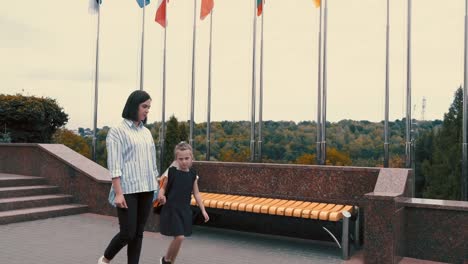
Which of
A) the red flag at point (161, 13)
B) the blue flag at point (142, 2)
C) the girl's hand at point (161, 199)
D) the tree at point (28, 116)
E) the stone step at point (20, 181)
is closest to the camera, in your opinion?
the girl's hand at point (161, 199)

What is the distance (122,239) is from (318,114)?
25.3ft

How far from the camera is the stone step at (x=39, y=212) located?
25.6 ft

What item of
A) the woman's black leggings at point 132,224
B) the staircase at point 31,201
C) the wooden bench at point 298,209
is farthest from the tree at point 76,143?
the woman's black leggings at point 132,224

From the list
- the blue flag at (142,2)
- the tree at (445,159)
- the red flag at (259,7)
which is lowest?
the tree at (445,159)

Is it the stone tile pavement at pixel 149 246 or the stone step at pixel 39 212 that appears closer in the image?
the stone tile pavement at pixel 149 246

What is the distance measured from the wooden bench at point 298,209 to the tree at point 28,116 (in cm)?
828

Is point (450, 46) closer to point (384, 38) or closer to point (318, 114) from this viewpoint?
point (384, 38)

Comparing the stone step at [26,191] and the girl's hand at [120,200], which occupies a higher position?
the girl's hand at [120,200]

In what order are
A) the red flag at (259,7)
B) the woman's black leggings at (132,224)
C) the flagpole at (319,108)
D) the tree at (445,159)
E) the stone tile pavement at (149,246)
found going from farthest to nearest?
the tree at (445,159) → the red flag at (259,7) → the flagpole at (319,108) → the stone tile pavement at (149,246) → the woman's black leggings at (132,224)

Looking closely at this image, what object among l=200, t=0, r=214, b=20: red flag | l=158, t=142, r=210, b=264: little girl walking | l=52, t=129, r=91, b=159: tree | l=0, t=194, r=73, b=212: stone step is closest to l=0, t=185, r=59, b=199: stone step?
l=0, t=194, r=73, b=212: stone step

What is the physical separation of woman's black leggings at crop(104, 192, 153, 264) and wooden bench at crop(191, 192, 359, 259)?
250 cm

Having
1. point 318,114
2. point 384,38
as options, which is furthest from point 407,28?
point 318,114

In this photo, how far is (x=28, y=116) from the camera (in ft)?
43.5

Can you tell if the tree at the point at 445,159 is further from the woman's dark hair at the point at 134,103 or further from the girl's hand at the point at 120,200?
the girl's hand at the point at 120,200
